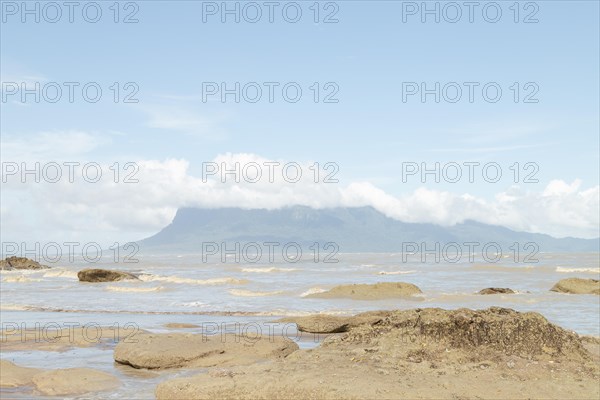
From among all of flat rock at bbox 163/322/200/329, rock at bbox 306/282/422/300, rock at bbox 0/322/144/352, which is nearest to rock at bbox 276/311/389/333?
flat rock at bbox 163/322/200/329

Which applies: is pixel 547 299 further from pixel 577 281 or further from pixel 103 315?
pixel 103 315

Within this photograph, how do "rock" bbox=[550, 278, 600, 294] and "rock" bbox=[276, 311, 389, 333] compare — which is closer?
"rock" bbox=[276, 311, 389, 333]

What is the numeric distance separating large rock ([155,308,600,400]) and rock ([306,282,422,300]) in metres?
14.1

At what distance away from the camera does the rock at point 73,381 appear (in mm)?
8273

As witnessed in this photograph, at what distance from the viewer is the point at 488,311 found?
966cm

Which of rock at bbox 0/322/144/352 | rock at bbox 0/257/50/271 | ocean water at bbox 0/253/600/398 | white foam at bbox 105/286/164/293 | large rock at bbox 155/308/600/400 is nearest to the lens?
large rock at bbox 155/308/600/400

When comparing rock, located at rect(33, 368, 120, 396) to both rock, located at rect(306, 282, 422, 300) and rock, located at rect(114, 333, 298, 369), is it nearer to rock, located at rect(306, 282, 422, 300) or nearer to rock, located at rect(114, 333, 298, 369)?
rock, located at rect(114, 333, 298, 369)

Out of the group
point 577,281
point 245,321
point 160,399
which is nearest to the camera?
A: point 160,399

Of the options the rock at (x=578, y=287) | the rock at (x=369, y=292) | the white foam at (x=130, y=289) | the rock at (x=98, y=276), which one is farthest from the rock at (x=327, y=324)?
the rock at (x=98, y=276)

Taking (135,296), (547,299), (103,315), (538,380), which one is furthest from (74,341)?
(547,299)

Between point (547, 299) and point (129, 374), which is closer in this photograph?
point (129, 374)

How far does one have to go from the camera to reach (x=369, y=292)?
2405 centimetres

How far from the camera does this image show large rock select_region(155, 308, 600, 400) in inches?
291

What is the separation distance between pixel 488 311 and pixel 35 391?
652 centimetres
